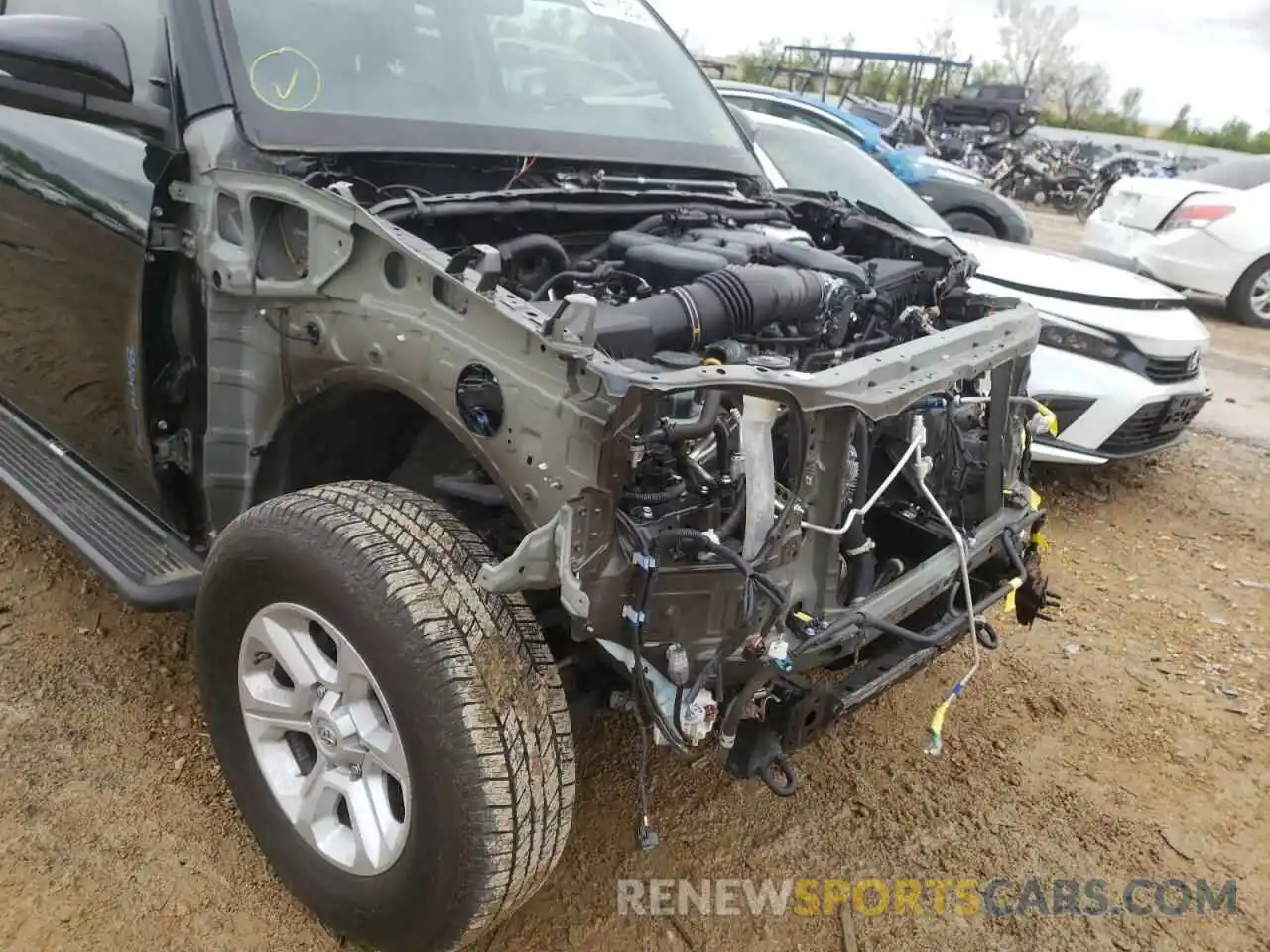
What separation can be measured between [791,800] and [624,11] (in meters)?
2.76

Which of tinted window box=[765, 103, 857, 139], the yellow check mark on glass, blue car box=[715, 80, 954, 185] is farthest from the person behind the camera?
tinted window box=[765, 103, 857, 139]

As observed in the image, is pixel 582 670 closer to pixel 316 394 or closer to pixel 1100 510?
pixel 316 394

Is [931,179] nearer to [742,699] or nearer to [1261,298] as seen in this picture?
[1261,298]

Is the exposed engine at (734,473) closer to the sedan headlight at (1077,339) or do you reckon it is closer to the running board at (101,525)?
the running board at (101,525)

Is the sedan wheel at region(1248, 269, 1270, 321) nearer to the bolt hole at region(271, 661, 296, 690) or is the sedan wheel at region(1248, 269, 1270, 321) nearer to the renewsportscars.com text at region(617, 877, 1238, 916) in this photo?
the renewsportscars.com text at region(617, 877, 1238, 916)

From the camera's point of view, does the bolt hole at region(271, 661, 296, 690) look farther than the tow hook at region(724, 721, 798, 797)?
Yes

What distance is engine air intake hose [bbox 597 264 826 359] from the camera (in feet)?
6.95

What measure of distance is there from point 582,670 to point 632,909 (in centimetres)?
59

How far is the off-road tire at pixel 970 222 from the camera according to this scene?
342 inches

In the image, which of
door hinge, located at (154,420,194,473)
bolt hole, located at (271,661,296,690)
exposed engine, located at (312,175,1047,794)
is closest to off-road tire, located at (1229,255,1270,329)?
exposed engine, located at (312,175,1047,794)

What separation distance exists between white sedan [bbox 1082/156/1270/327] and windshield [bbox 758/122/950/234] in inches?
158

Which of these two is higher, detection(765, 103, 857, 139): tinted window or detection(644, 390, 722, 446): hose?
detection(765, 103, 857, 139): tinted window

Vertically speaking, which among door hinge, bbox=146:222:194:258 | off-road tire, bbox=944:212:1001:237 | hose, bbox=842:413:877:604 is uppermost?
door hinge, bbox=146:222:194:258

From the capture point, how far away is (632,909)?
2.29m
